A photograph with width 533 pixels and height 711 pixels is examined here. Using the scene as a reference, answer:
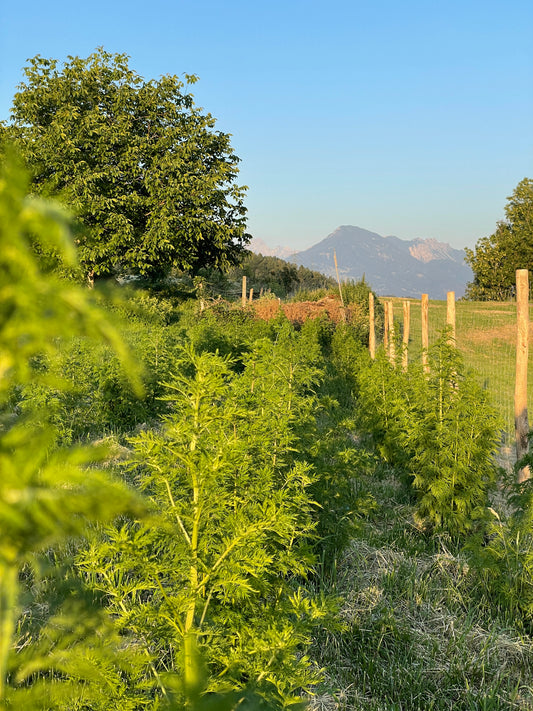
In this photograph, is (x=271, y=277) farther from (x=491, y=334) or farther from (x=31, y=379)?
(x=31, y=379)

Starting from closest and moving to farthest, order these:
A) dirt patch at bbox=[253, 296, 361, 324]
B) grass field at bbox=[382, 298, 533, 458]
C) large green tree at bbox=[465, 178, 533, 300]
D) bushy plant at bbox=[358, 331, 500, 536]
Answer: bushy plant at bbox=[358, 331, 500, 536]
grass field at bbox=[382, 298, 533, 458]
dirt patch at bbox=[253, 296, 361, 324]
large green tree at bbox=[465, 178, 533, 300]

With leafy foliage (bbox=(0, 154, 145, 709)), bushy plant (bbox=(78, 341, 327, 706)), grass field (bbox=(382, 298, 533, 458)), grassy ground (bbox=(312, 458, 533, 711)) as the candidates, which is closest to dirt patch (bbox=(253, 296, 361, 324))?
grass field (bbox=(382, 298, 533, 458))

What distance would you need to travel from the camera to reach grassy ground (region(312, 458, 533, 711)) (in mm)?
2805

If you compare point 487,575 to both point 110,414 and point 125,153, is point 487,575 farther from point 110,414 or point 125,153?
point 125,153

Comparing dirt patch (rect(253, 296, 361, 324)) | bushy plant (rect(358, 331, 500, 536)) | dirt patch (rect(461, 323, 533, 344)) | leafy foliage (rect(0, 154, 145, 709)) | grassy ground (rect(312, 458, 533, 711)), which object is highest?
dirt patch (rect(253, 296, 361, 324))

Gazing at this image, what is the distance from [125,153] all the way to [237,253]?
27.4 feet

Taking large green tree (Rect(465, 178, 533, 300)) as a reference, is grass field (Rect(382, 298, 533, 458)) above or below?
below

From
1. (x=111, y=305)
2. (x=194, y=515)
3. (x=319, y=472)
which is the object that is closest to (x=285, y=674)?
(x=194, y=515)

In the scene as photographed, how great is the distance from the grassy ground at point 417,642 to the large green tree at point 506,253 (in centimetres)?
4125

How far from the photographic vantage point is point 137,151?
22.5 m

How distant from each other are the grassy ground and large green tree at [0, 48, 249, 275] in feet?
61.5

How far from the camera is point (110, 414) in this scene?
6555 millimetres

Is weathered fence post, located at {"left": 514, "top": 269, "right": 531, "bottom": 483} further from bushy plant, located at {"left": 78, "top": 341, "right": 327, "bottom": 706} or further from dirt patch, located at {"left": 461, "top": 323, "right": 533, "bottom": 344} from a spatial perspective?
dirt patch, located at {"left": 461, "top": 323, "right": 533, "bottom": 344}

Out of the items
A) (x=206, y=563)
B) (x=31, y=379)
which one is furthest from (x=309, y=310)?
(x=31, y=379)
